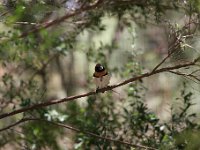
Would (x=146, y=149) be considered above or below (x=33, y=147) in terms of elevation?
above

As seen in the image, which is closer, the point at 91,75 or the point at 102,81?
the point at 102,81

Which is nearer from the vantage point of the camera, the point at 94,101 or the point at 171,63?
the point at 171,63

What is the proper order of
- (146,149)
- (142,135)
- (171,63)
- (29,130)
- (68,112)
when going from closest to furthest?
(171,63)
(146,149)
(142,135)
(29,130)
(68,112)

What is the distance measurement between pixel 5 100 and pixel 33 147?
807 mm

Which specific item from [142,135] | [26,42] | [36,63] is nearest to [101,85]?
[142,135]

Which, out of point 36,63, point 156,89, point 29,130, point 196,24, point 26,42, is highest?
point 196,24

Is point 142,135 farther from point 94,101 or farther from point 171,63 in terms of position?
point 171,63

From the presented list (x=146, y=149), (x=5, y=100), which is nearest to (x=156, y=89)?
(x=5, y=100)

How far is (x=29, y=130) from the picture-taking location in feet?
19.7

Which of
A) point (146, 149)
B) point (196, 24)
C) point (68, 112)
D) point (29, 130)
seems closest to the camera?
point (196, 24)

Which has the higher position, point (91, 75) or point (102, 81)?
point (102, 81)

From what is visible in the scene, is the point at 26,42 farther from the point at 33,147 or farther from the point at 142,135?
the point at 142,135

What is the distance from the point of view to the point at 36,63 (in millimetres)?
6957

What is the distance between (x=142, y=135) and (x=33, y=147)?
1261 mm
